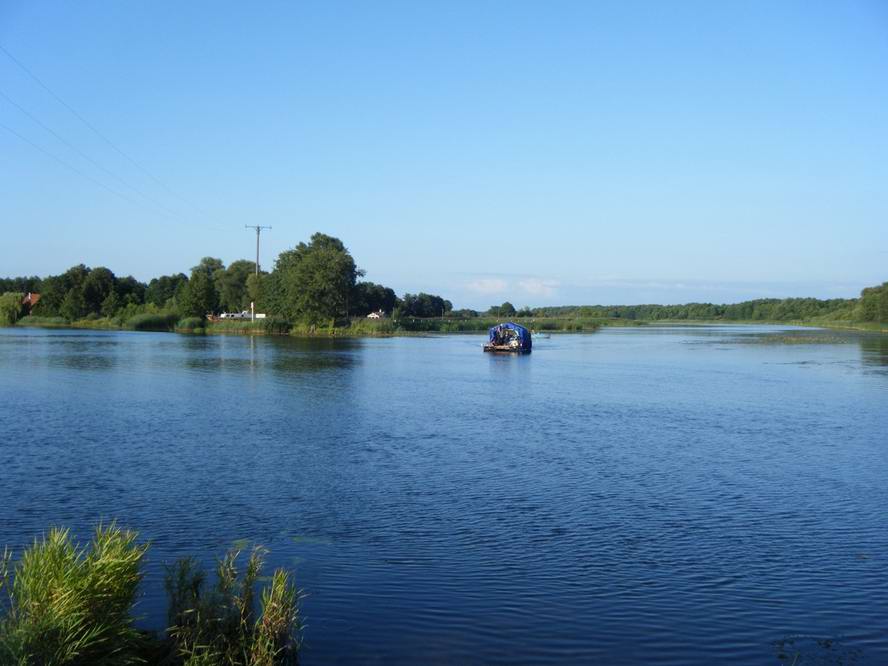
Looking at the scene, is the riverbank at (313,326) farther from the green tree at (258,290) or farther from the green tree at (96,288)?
the green tree at (258,290)

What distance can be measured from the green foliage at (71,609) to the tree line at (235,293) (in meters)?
82.8

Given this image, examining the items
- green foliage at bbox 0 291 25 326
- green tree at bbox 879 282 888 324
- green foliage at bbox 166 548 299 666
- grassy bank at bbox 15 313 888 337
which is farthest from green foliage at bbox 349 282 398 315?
green foliage at bbox 166 548 299 666

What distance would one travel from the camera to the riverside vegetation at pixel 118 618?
596cm

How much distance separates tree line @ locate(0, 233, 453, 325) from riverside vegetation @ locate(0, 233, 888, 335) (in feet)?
0.43

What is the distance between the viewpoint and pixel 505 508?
1344 cm

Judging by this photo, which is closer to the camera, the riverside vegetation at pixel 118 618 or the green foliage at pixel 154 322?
the riverside vegetation at pixel 118 618

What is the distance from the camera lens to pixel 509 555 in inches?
431

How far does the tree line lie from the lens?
90438 millimetres

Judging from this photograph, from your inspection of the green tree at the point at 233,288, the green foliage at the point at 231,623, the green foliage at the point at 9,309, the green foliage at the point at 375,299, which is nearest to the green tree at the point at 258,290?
the green tree at the point at 233,288

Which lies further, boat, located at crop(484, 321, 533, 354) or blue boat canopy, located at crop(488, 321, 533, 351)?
blue boat canopy, located at crop(488, 321, 533, 351)

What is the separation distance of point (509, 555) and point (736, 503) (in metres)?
5.29

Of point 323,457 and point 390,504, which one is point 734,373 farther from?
point 390,504

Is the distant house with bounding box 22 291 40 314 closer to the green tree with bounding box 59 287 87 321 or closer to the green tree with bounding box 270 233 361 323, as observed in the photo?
the green tree with bounding box 59 287 87 321

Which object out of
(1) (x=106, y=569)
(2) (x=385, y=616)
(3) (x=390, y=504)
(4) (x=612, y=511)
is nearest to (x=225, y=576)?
(1) (x=106, y=569)
